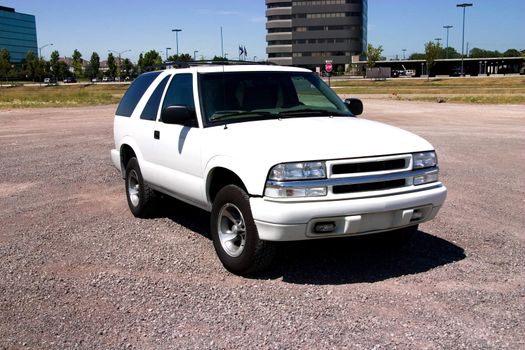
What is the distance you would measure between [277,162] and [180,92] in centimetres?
212

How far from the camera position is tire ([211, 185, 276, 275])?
4570 mm

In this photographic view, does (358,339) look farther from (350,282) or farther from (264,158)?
(264,158)

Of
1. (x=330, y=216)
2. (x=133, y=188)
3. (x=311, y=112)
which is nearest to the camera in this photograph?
(x=330, y=216)

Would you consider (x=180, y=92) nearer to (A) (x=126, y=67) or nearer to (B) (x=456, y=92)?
(B) (x=456, y=92)

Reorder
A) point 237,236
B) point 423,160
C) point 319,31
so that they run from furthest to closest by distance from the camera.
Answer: point 319,31 → point 237,236 → point 423,160

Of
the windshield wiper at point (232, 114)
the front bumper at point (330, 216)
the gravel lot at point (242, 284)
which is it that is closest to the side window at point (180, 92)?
the windshield wiper at point (232, 114)

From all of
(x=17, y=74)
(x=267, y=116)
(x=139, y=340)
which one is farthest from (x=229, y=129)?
(x=17, y=74)

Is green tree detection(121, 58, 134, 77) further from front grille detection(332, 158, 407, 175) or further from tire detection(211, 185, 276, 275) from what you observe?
front grille detection(332, 158, 407, 175)

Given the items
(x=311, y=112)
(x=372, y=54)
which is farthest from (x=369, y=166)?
(x=372, y=54)

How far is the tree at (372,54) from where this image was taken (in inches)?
4783

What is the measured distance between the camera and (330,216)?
4.29 metres

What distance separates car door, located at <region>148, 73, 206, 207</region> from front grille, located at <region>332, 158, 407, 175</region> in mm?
1476

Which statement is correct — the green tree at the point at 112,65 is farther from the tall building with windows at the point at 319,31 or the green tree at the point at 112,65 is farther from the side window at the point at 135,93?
the side window at the point at 135,93

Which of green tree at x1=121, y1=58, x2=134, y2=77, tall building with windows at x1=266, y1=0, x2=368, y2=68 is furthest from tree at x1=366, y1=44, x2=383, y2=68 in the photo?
green tree at x1=121, y1=58, x2=134, y2=77
